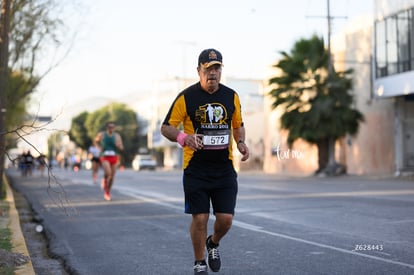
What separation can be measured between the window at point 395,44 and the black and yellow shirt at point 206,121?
86.4 ft

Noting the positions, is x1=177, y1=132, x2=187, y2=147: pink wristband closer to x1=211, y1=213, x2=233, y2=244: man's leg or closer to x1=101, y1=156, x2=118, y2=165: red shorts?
x1=211, y1=213, x2=233, y2=244: man's leg

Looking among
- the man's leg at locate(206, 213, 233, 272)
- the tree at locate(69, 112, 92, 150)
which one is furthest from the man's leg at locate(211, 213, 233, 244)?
the tree at locate(69, 112, 92, 150)

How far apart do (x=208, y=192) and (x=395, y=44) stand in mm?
27802

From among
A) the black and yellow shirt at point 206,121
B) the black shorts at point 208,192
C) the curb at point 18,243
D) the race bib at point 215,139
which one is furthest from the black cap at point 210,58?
the curb at point 18,243

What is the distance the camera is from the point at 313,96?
34.2 metres

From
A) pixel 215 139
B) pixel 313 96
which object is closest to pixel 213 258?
pixel 215 139

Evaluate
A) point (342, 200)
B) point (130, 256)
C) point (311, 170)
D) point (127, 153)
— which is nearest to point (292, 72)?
point (311, 170)

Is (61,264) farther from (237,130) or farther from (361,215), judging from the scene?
(361,215)

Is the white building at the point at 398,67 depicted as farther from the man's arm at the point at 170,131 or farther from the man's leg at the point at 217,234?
the man's arm at the point at 170,131

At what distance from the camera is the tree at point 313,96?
33375 millimetres

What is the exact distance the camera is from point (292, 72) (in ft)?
112

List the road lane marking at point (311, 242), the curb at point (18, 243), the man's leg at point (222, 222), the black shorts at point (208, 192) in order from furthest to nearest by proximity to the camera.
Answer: the road lane marking at point (311, 242) → the curb at point (18, 243) → the man's leg at point (222, 222) → the black shorts at point (208, 192)

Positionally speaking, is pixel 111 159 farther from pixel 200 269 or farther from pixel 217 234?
pixel 200 269

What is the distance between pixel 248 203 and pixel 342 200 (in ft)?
7.11
